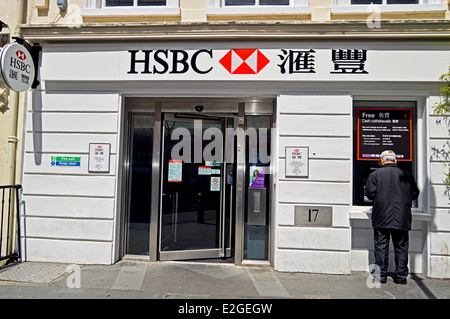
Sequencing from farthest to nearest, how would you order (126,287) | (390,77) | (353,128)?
(353,128) → (390,77) → (126,287)

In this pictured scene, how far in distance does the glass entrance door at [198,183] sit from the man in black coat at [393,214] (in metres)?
2.47

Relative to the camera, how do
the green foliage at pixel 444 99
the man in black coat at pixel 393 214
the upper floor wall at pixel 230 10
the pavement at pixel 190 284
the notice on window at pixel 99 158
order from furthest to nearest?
the notice on window at pixel 99 158 → the upper floor wall at pixel 230 10 → the green foliage at pixel 444 99 → the man in black coat at pixel 393 214 → the pavement at pixel 190 284

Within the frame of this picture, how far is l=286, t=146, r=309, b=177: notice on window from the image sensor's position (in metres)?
5.36

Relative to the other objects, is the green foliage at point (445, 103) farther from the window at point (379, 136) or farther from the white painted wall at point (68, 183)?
the white painted wall at point (68, 183)

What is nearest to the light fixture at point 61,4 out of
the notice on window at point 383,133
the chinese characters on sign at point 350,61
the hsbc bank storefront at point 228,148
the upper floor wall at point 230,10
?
the upper floor wall at point 230,10

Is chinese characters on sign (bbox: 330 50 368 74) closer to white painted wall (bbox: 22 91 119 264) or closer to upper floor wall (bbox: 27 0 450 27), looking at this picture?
upper floor wall (bbox: 27 0 450 27)

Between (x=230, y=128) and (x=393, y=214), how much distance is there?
3.02m

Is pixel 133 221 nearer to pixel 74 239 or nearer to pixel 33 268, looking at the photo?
pixel 74 239

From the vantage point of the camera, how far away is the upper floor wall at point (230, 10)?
5.36m

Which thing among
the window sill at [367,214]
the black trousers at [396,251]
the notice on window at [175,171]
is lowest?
the black trousers at [396,251]

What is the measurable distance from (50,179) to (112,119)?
1.53 metres
